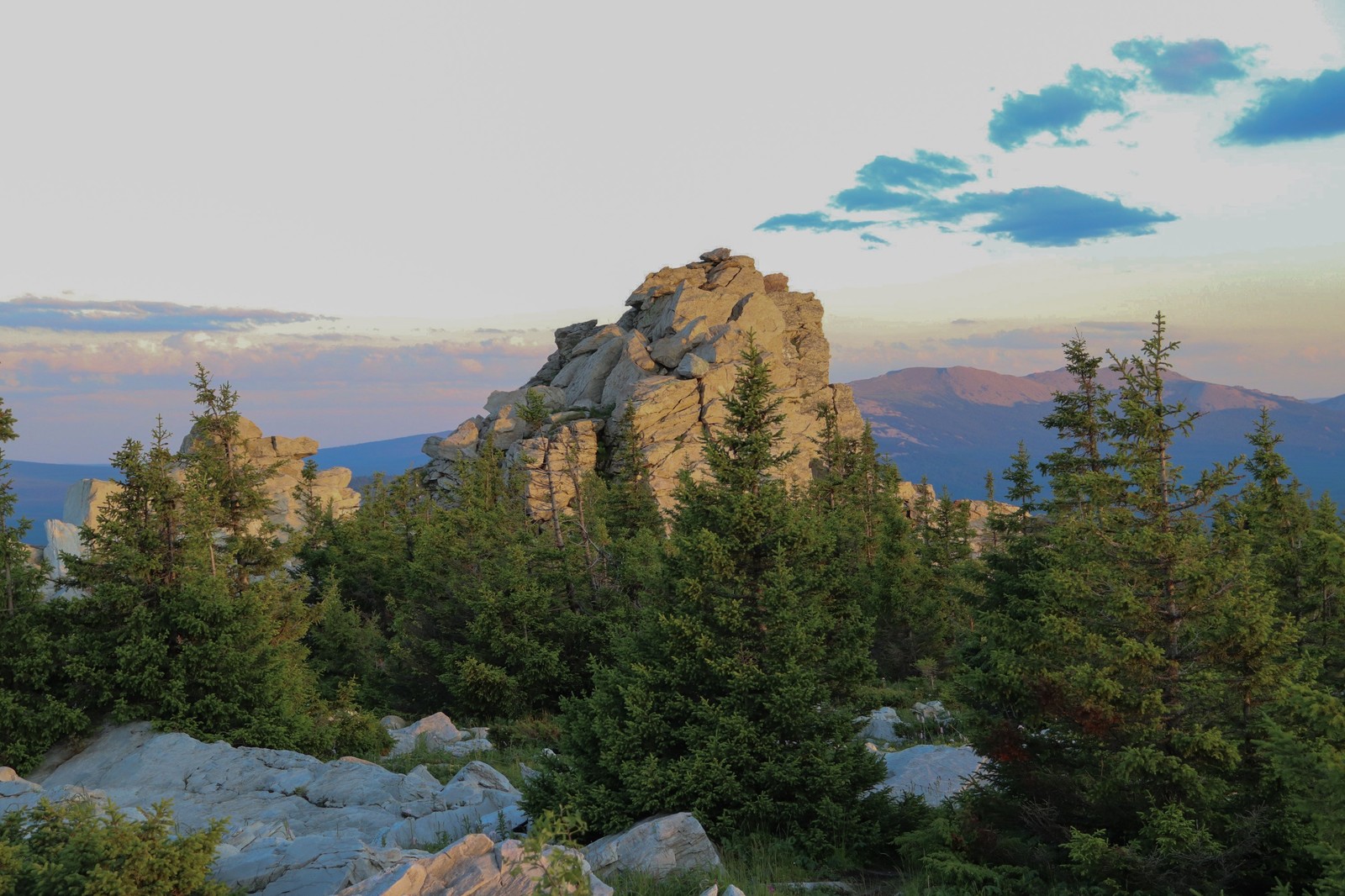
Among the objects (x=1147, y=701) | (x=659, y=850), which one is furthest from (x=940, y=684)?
(x=659, y=850)

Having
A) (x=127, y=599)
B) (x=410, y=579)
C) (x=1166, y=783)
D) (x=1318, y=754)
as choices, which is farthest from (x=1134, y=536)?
(x=410, y=579)

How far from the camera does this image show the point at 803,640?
12922 mm

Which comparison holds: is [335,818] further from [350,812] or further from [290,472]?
[290,472]

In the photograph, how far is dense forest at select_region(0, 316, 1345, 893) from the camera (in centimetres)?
979

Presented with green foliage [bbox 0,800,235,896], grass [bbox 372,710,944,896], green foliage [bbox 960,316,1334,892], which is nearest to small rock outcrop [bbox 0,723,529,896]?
grass [bbox 372,710,944,896]

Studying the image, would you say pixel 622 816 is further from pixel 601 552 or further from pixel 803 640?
pixel 601 552

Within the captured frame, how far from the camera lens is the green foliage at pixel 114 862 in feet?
21.9

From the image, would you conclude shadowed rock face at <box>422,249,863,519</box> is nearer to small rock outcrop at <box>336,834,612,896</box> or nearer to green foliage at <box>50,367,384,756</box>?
green foliage at <box>50,367,384,756</box>

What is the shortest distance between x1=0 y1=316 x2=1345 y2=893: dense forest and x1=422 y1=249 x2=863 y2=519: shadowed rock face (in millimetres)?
39707

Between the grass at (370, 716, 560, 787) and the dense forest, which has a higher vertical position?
the dense forest

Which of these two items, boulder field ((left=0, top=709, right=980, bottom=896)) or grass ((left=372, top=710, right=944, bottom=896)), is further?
→ grass ((left=372, top=710, right=944, bottom=896))

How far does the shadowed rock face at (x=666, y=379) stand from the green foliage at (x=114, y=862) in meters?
51.7

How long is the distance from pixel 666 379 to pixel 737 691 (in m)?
65.1

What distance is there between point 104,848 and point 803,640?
9224mm
